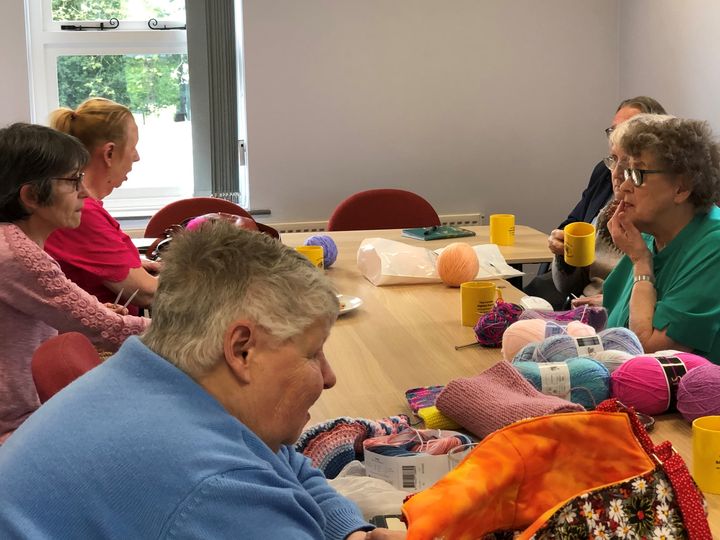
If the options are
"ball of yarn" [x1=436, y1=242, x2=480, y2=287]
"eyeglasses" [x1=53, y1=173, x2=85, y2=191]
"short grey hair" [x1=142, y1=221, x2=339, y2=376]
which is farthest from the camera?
"ball of yarn" [x1=436, y1=242, x2=480, y2=287]

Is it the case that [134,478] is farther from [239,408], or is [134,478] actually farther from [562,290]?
[562,290]

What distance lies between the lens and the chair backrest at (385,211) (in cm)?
458

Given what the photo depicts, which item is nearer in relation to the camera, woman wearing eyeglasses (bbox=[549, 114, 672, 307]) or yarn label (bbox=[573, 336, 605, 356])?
yarn label (bbox=[573, 336, 605, 356])

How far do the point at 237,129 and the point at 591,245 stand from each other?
9.17 ft

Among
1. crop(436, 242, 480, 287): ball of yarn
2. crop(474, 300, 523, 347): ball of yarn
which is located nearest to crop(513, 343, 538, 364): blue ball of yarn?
crop(474, 300, 523, 347): ball of yarn

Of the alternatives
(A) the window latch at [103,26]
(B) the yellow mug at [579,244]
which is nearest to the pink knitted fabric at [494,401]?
(B) the yellow mug at [579,244]

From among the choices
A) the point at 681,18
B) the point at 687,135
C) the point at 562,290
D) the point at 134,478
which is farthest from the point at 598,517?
the point at 681,18

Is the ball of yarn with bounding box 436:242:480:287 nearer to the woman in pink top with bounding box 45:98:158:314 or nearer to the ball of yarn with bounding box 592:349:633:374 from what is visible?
the woman in pink top with bounding box 45:98:158:314

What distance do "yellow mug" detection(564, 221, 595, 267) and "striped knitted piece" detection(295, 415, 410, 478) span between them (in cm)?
125

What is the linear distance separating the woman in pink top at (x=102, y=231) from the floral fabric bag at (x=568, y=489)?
189cm

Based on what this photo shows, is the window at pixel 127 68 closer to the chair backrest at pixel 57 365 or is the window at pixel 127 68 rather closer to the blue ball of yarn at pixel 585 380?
the chair backrest at pixel 57 365

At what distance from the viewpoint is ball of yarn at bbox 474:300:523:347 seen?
7.75ft

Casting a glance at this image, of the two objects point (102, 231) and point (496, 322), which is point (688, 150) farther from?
point (102, 231)

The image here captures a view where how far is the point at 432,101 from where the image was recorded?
530cm
